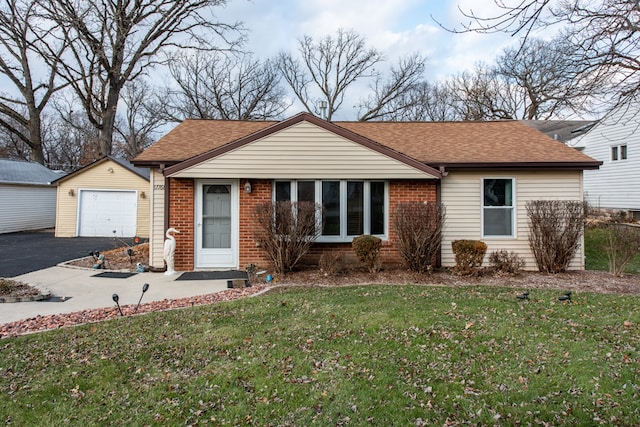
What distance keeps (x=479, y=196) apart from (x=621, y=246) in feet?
9.87

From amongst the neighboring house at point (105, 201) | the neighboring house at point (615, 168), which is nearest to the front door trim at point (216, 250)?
the neighboring house at point (105, 201)

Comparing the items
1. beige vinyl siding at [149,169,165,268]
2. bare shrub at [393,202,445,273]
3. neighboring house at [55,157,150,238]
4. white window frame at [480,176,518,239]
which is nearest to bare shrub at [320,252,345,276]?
bare shrub at [393,202,445,273]

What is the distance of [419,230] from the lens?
7.75 metres

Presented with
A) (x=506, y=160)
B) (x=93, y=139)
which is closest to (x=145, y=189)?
(x=506, y=160)

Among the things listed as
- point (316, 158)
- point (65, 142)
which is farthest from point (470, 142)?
point (65, 142)

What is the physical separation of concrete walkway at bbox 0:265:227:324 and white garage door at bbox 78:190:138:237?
8.21 meters

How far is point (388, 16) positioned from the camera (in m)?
4.77

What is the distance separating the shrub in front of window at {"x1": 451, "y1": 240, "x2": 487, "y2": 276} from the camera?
7777 mm

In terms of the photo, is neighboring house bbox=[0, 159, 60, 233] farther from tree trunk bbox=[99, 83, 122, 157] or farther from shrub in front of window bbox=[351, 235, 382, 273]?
shrub in front of window bbox=[351, 235, 382, 273]

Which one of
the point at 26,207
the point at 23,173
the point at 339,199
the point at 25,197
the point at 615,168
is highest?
the point at 615,168

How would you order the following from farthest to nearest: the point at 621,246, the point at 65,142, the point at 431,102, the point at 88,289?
the point at 65,142 < the point at 431,102 < the point at 621,246 < the point at 88,289

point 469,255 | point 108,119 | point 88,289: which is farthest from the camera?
point 108,119

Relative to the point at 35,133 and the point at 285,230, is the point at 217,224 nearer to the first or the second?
the point at 285,230

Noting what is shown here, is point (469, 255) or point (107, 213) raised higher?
point (107, 213)
